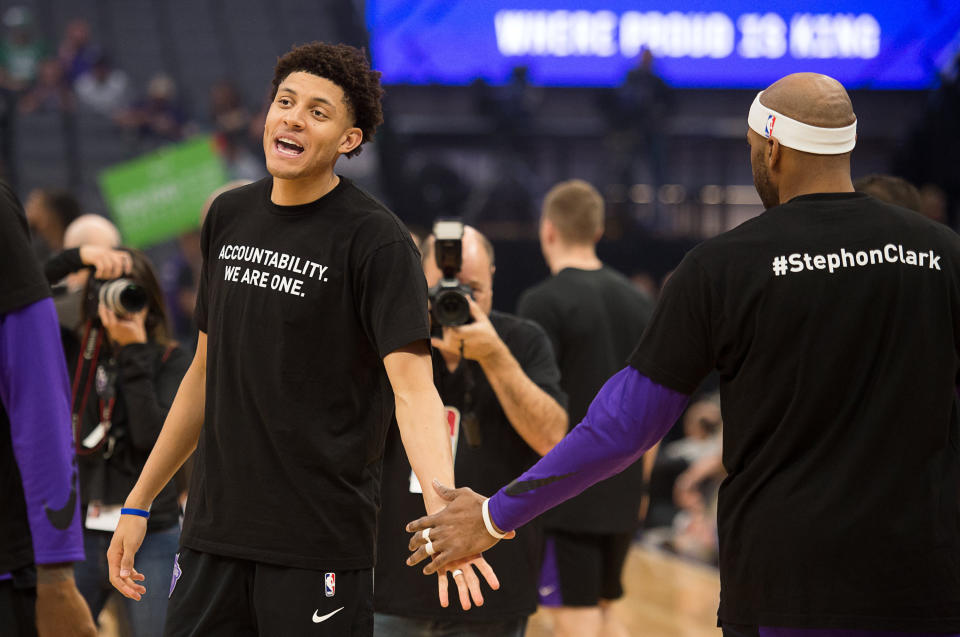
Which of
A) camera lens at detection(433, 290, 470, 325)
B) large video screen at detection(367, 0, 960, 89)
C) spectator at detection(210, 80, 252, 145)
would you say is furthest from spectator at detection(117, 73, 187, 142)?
camera lens at detection(433, 290, 470, 325)

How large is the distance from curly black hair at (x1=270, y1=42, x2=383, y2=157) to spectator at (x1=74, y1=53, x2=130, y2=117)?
10.8 m

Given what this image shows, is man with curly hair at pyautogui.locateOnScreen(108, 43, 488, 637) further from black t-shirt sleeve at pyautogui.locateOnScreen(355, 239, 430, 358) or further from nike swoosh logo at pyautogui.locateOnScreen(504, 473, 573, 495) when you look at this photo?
nike swoosh logo at pyautogui.locateOnScreen(504, 473, 573, 495)

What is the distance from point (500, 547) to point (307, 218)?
3.99 ft

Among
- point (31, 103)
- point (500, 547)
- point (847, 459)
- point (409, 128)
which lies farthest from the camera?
point (31, 103)

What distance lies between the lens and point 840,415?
2.11m

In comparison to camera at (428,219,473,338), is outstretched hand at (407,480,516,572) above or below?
below

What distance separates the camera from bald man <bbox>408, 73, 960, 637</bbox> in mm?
2084

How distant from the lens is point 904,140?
1086 centimetres

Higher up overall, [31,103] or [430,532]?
[31,103]

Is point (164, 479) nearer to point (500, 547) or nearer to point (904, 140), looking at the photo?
point (500, 547)

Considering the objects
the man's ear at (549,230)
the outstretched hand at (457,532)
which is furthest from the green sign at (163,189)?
the outstretched hand at (457,532)

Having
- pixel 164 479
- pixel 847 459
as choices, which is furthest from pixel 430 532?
pixel 847 459

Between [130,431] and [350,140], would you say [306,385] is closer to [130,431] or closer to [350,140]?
[350,140]

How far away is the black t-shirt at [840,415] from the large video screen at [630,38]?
8.94 metres
